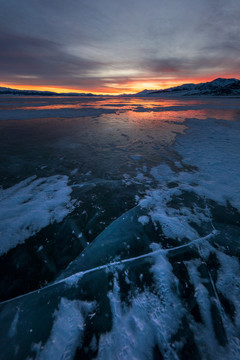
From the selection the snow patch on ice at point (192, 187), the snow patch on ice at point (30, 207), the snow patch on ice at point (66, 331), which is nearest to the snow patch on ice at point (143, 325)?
the snow patch on ice at point (66, 331)

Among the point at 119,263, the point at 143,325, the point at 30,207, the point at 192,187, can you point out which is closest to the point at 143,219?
the point at 119,263

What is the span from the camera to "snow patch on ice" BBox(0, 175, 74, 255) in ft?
8.13

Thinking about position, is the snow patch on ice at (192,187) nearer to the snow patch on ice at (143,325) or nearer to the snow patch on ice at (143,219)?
the snow patch on ice at (143,219)

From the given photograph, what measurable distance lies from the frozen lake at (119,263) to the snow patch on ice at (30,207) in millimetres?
19

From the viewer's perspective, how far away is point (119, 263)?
2074 millimetres

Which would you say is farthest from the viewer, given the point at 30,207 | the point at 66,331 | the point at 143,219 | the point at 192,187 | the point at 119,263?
the point at 192,187

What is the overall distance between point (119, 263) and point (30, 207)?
2.10 metres

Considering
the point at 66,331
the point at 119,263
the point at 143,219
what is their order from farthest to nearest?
the point at 143,219, the point at 119,263, the point at 66,331

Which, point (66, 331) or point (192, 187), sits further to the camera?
point (192, 187)

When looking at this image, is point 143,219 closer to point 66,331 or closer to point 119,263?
point 119,263

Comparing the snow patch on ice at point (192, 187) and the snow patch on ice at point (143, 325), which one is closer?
the snow patch on ice at point (143, 325)

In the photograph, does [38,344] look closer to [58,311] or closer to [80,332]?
[58,311]

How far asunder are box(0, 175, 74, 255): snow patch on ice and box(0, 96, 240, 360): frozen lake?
2cm

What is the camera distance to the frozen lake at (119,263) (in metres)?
1.43
